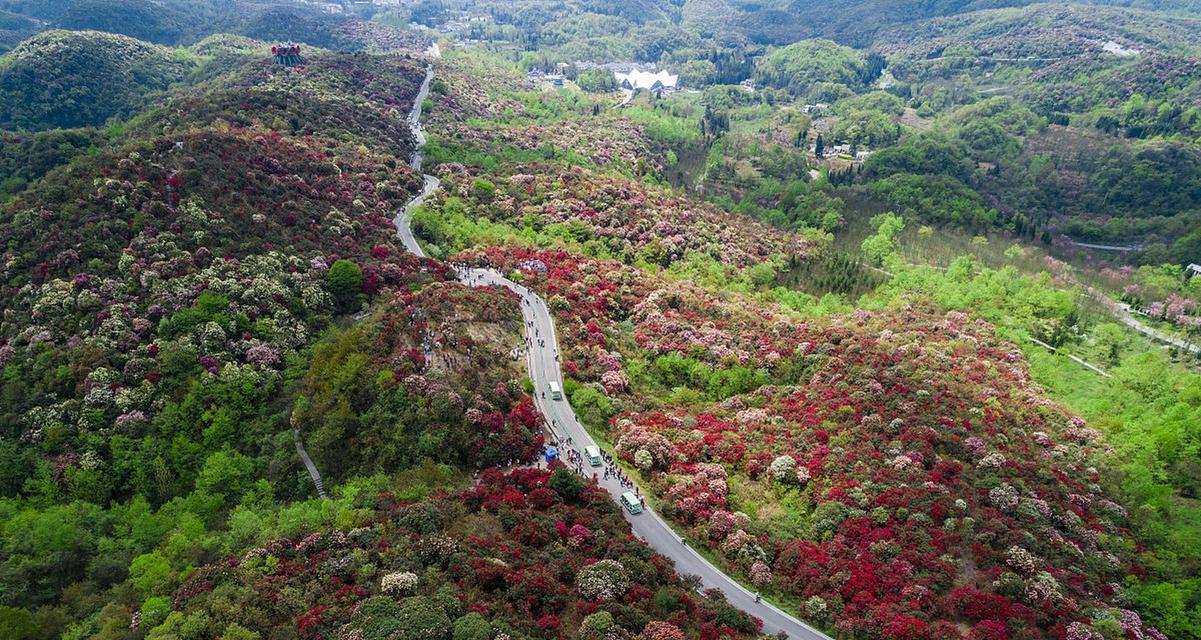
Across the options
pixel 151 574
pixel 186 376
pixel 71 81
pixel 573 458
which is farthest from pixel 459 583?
pixel 71 81

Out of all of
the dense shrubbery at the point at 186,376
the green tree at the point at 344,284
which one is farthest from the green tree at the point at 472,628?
the green tree at the point at 344,284

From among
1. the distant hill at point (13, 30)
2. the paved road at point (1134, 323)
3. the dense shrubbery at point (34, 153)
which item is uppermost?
the distant hill at point (13, 30)

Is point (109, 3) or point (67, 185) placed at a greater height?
point (109, 3)

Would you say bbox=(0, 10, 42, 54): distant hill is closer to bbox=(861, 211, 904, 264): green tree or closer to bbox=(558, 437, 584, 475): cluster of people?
bbox=(558, 437, 584, 475): cluster of people

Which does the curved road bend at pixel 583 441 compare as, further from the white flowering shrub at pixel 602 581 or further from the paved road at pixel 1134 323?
the paved road at pixel 1134 323

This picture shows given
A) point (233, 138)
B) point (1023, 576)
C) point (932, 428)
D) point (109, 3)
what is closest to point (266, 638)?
point (1023, 576)

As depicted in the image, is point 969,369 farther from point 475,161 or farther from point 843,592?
point 475,161
